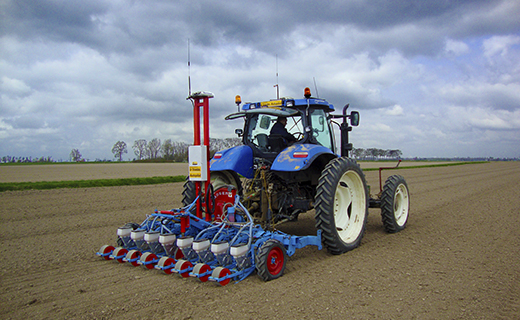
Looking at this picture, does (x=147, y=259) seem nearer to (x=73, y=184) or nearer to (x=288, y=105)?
(x=288, y=105)

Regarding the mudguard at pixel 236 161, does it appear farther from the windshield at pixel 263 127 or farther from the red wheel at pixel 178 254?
the red wheel at pixel 178 254

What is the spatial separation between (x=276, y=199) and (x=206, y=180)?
1239mm

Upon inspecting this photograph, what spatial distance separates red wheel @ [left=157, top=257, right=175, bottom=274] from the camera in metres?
3.82

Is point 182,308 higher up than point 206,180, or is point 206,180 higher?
point 206,180

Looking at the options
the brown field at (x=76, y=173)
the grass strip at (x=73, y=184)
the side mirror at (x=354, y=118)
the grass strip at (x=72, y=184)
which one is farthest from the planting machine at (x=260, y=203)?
the brown field at (x=76, y=173)

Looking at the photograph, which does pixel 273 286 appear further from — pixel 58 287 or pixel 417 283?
pixel 58 287

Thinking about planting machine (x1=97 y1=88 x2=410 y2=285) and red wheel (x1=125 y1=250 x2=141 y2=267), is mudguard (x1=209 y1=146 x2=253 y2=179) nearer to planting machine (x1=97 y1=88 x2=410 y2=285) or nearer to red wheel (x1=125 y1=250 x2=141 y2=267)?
planting machine (x1=97 y1=88 x2=410 y2=285)

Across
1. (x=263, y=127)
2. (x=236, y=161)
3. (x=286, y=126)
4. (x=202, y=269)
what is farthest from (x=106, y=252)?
(x=286, y=126)

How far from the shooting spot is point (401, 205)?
6.63m

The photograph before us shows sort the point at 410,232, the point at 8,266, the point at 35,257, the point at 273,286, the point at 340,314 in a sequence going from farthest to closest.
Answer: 1. the point at 410,232
2. the point at 35,257
3. the point at 8,266
4. the point at 273,286
5. the point at 340,314

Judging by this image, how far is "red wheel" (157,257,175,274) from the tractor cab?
94.7 inches

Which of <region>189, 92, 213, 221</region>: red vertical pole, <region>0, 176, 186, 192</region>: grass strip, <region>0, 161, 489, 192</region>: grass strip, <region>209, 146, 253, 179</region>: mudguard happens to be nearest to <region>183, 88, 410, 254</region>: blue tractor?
<region>209, 146, 253, 179</region>: mudguard

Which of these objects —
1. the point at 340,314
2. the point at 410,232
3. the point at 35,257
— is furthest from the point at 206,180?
the point at 410,232

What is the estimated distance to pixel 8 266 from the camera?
439cm
